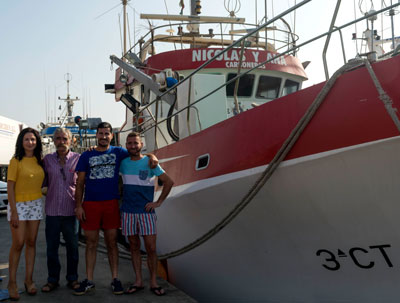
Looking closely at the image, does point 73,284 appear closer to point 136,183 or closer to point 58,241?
point 58,241

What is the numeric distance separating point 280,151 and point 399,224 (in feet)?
3.15

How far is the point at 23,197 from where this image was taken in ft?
12.6

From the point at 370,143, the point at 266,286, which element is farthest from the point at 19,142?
the point at 370,143

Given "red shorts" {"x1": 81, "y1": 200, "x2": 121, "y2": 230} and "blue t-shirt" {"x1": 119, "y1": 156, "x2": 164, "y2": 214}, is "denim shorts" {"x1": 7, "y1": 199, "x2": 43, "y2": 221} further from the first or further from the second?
"blue t-shirt" {"x1": 119, "y1": 156, "x2": 164, "y2": 214}

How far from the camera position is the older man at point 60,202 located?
4.07m

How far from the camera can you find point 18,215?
3824mm

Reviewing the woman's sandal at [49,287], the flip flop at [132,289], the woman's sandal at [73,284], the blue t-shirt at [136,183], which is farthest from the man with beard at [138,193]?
the woman's sandal at [49,287]

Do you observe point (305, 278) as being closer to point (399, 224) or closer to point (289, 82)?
point (399, 224)

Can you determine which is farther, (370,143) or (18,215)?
(18,215)

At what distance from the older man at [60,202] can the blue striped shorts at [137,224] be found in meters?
0.52

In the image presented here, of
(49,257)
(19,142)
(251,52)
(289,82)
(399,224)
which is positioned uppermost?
(251,52)

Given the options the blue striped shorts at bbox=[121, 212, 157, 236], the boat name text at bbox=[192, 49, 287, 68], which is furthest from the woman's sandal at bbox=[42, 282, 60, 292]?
the boat name text at bbox=[192, 49, 287, 68]

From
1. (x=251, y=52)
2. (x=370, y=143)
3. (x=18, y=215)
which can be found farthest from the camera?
(x=251, y=52)

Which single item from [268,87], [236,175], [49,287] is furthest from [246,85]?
[49,287]
